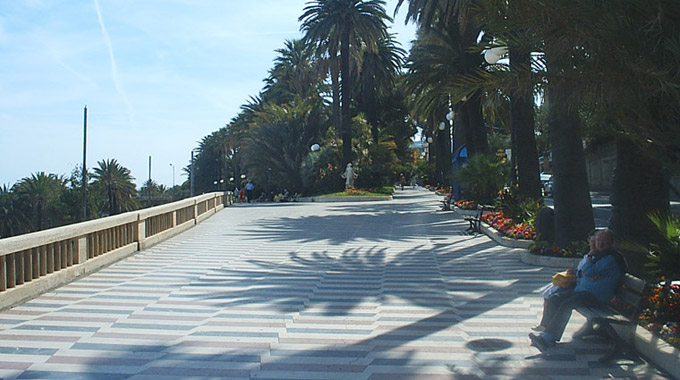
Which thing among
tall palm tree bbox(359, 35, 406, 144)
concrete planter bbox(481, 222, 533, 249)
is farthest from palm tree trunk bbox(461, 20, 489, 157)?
tall palm tree bbox(359, 35, 406, 144)

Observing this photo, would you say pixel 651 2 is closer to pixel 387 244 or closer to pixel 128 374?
pixel 128 374

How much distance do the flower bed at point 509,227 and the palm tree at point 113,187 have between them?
2242 inches

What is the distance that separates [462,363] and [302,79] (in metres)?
48.0

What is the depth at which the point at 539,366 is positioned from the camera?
5547 mm

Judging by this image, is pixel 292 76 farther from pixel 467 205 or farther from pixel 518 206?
pixel 518 206

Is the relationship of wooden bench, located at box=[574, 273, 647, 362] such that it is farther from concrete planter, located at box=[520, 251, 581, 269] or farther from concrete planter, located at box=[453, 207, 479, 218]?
concrete planter, located at box=[453, 207, 479, 218]

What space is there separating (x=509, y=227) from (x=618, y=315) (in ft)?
28.4

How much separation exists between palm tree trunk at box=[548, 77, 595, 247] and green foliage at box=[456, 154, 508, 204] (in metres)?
9.12

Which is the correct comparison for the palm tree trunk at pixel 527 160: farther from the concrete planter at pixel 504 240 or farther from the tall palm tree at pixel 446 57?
the tall palm tree at pixel 446 57

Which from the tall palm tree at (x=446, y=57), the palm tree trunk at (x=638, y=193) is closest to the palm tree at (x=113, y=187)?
the tall palm tree at (x=446, y=57)

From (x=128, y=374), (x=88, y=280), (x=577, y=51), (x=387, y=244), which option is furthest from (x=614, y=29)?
(x=387, y=244)

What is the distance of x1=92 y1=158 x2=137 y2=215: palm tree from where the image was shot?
6700 cm

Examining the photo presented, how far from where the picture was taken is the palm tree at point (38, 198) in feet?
203

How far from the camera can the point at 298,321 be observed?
285 inches
